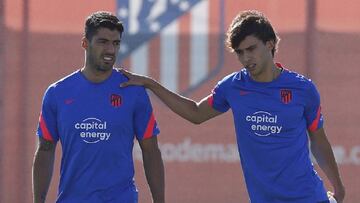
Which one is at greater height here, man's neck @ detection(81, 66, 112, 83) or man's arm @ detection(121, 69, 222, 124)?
man's neck @ detection(81, 66, 112, 83)

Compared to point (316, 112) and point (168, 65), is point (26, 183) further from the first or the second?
point (316, 112)

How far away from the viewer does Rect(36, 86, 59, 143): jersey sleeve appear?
18.4ft

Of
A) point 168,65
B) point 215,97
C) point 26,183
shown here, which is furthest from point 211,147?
point 215,97

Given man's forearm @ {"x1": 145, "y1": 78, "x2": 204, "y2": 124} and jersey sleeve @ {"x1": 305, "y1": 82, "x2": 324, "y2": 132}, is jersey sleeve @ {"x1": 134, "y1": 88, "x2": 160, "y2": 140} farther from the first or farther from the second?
jersey sleeve @ {"x1": 305, "y1": 82, "x2": 324, "y2": 132}

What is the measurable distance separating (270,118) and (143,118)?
25.7 inches

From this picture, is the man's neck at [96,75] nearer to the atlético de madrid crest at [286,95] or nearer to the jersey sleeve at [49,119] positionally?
the jersey sleeve at [49,119]

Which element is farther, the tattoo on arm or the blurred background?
the blurred background

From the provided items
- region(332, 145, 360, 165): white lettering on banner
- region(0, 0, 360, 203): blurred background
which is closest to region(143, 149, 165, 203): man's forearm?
region(0, 0, 360, 203): blurred background

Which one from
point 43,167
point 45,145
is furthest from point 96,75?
point 43,167

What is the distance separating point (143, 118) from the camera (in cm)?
561

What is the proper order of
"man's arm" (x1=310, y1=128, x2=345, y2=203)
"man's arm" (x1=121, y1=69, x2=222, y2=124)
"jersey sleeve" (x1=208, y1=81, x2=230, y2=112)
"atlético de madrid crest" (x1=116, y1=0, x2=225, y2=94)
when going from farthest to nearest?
"atlético de madrid crest" (x1=116, y1=0, x2=225, y2=94) → "man's arm" (x1=121, y1=69, x2=222, y2=124) → "jersey sleeve" (x1=208, y1=81, x2=230, y2=112) → "man's arm" (x1=310, y1=128, x2=345, y2=203)

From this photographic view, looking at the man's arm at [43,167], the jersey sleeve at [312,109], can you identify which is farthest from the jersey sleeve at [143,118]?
the jersey sleeve at [312,109]

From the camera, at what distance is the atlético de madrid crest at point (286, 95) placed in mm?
5562

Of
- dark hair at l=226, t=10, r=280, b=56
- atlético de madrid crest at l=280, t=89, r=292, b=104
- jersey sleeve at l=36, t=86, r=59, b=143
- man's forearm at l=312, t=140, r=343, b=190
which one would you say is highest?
dark hair at l=226, t=10, r=280, b=56
